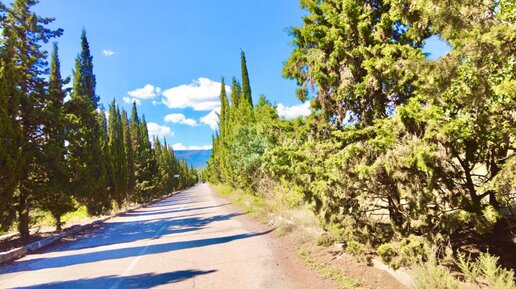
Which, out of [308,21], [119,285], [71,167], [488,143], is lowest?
[119,285]

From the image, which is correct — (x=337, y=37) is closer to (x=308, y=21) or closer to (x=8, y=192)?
(x=308, y=21)

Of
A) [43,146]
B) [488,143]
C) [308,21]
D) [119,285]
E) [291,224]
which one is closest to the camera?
[488,143]

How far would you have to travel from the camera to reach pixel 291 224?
38.3 ft

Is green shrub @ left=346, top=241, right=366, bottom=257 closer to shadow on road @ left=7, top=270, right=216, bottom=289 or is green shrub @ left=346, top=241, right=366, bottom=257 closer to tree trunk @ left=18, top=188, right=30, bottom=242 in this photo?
shadow on road @ left=7, top=270, right=216, bottom=289

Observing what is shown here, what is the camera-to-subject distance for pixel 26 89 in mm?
15875

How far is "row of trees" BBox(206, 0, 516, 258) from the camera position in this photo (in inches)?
165

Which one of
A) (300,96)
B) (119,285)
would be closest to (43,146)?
(119,285)

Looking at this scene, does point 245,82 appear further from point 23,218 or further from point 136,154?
point 23,218

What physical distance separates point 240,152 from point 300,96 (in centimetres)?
1504

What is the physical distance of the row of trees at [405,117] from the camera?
420 centimetres

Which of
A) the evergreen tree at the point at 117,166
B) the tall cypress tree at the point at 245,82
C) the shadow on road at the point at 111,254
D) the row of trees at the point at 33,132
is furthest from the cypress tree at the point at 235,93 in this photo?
the shadow on road at the point at 111,254

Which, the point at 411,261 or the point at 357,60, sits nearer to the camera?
the point at 411,261

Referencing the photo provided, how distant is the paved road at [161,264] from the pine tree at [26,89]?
3.03 metres

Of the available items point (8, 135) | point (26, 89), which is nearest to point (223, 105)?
point (26, 89)
